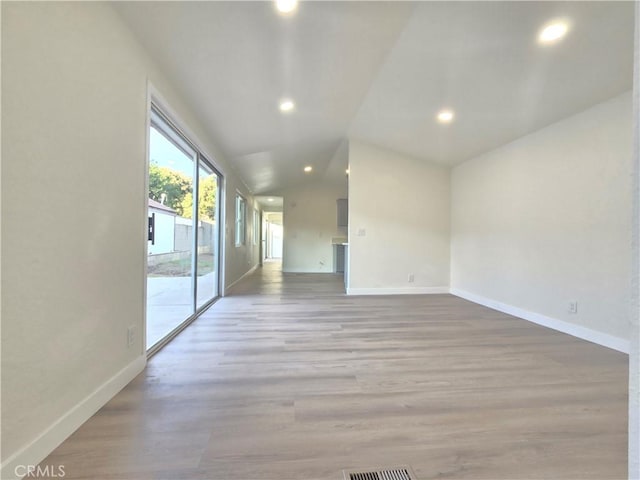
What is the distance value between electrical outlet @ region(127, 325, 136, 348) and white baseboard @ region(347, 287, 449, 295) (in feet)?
11.4

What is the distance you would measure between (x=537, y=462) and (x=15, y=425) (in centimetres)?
210

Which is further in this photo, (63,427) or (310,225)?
(310,225)

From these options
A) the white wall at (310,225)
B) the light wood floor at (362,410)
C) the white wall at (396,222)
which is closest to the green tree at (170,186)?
the light wood floor at (362,410)

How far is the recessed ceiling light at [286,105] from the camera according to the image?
10.6 feet

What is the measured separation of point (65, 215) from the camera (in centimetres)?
130

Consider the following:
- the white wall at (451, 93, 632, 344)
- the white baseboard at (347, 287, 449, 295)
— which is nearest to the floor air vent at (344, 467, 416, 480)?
the white wall at (451, 93, 632, 344)

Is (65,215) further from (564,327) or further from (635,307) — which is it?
(564,327)

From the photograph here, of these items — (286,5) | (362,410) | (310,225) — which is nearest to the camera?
(362,410)

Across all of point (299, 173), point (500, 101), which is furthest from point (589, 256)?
point (299, 173)

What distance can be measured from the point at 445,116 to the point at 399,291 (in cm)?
289

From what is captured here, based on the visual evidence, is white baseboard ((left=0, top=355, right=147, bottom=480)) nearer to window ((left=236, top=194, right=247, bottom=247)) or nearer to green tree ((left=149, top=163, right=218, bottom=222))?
green tree ((left=149, top=163, right=218, bottom=222))

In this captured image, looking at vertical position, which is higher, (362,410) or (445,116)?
(445,116)

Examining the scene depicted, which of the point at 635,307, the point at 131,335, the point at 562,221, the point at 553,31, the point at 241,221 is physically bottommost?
the point at 131,335

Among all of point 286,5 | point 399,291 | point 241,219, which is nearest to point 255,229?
point 241,219
